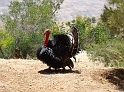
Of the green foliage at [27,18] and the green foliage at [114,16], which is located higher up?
the green foliage at [27,18]

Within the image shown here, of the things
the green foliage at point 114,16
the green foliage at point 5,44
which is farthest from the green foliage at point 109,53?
the green foliage at point 5,44

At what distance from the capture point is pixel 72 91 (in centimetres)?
775

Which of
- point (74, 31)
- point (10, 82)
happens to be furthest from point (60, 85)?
point (74, 31)

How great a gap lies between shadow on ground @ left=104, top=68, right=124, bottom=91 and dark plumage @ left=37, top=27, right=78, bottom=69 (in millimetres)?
1228

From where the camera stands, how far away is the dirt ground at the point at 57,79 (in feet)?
25.9

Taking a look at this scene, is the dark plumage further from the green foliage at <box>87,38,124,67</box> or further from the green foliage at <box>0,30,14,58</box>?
the green foliage at <box>0,30,14,58</box>

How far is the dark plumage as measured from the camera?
9.60 meters

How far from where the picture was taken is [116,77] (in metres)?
9.84

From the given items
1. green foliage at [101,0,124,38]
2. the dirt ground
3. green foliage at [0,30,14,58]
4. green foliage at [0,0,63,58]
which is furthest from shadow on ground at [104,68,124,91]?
green foliage at [0,0,63,58]

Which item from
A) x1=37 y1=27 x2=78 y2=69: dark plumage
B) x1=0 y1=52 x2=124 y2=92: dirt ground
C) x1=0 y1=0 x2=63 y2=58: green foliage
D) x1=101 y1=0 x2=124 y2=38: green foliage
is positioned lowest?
x1=0 y1=52 x2=124 y2=92: dirt ground

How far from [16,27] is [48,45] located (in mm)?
15572

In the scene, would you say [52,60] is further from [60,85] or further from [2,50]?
[2,50]

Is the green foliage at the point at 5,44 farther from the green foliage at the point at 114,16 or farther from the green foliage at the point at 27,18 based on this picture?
the green foliage at the point at 114,16

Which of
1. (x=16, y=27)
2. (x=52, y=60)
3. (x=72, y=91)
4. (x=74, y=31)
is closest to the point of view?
(x=72, y=91)
